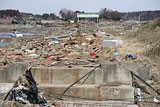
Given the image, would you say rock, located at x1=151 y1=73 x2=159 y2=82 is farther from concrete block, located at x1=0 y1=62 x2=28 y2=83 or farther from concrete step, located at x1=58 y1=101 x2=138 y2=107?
concrete block, located at x1=0 y1=62 x2=28 y2=83

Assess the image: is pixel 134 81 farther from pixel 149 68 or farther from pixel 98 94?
pixel 98 94

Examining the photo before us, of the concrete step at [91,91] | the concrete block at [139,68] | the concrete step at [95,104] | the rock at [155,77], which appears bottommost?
the concrete step at [95,104]

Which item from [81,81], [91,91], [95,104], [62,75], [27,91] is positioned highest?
[62,75]

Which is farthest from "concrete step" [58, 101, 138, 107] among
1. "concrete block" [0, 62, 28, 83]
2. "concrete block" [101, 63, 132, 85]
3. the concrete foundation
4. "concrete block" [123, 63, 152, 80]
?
"concrete block" [0, 62, 28, 83]

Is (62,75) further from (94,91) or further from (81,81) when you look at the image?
(94,91)

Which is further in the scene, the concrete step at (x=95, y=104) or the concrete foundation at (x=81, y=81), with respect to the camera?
the concrete foundation at (x=81, y=81)

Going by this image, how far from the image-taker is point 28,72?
9.20 m

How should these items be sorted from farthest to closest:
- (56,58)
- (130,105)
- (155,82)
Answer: (56,58) → (155,82) → (130,105)

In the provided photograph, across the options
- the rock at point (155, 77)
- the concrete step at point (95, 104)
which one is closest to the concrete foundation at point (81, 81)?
the concrete step at point (95, 104)

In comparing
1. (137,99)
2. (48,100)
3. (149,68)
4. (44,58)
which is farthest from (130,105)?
(44,58)

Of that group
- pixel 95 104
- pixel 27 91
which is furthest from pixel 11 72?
pixel 95 104

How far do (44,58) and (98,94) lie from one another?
4201 mm

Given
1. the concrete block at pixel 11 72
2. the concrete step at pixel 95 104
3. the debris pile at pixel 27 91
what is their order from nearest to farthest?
the debris pile at pixel 27 91, the concrete step at pixel 95 104, the concrete block at pixel 11 72

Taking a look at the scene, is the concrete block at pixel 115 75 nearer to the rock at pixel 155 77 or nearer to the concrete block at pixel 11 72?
the rock at pixel 155 77
